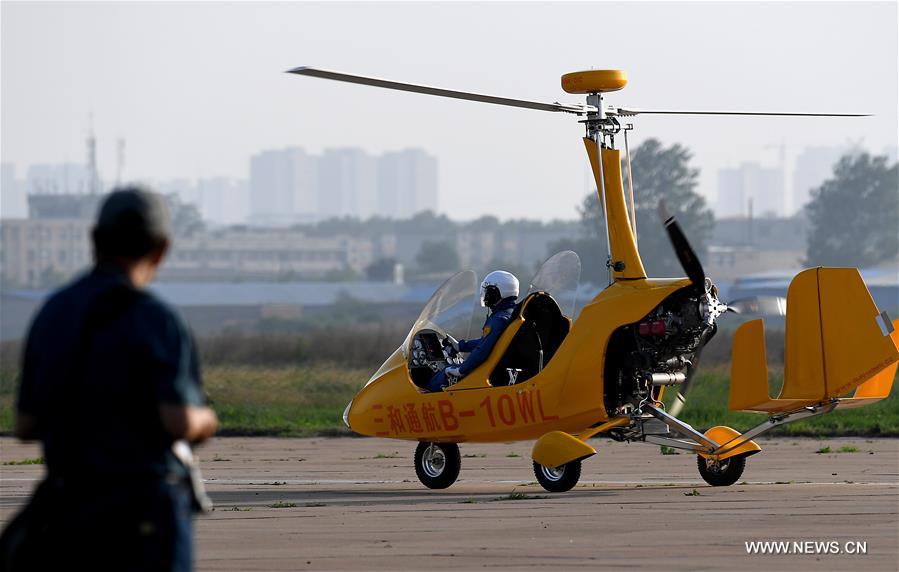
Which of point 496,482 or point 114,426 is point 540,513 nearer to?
point 496,482

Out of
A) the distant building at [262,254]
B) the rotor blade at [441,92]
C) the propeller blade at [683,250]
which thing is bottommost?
the distant building at [262,254]

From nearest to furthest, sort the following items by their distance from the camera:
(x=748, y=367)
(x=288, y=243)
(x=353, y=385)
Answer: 1. (x=748, y=367)
2. (x=353, y=385)
3. (x=288, y=243)

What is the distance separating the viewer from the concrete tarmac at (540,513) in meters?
8.58

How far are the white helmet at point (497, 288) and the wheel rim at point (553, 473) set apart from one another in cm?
163

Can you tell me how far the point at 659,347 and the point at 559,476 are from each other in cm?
143

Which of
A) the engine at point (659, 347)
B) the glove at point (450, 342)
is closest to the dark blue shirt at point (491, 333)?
the glove at point (450, 342)

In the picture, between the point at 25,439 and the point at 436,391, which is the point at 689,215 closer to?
the point at 436,391

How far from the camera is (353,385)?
93.2 feet

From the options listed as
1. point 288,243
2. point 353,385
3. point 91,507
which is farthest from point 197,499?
point 288,243

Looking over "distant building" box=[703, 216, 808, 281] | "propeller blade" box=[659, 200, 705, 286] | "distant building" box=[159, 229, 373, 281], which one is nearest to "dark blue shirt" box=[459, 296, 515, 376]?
"propeller blade" box=[659, 200, 705, 286]

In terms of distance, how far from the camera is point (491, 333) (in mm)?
12711

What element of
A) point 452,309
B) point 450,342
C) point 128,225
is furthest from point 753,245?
point 128,225

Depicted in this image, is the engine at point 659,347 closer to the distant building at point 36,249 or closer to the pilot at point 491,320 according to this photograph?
the pilot at point 491,320

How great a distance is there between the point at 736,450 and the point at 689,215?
121486mm
